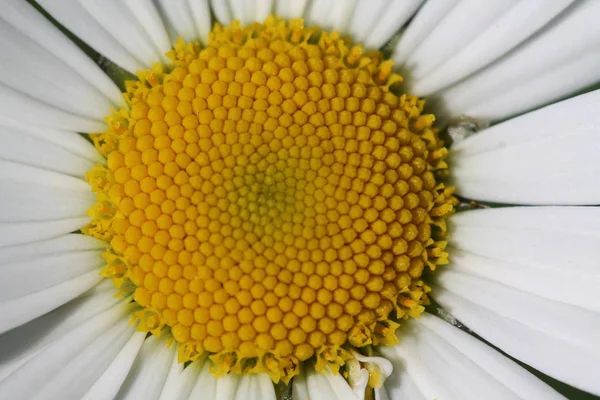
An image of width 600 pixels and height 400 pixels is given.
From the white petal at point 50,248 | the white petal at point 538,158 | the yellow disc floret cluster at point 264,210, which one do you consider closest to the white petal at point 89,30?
the yellow disc floret cluster at point 264,210

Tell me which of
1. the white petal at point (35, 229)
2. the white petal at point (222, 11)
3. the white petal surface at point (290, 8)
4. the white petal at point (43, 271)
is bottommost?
the white petal at point (43, 271)

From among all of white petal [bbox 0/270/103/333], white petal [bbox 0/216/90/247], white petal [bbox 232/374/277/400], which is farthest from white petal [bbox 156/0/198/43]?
white petal [bbox 232/374/277/400]

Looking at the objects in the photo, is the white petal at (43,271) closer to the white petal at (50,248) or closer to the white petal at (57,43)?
the white petal at (50,248)

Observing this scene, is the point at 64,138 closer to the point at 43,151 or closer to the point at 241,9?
the point at 43,151

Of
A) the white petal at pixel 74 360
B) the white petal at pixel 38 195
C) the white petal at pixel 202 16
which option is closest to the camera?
the white petal at pixel 74 360

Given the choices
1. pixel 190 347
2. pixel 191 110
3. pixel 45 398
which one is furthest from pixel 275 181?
pixel 45 398

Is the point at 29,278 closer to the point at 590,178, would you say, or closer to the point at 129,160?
the point at 129,160

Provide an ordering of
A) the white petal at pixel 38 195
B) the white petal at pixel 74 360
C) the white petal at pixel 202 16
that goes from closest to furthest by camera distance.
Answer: the white petal at pixel 74 360 → the white petal at pixel 38 195 → the white petal at pixel 202 16

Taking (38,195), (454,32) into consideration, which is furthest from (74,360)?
(454,32)
